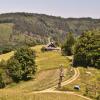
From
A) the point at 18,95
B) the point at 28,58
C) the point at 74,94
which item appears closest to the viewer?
the point at 18,95

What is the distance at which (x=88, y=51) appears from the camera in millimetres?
122562

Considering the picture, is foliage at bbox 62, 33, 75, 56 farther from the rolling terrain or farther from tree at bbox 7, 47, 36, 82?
tree at bbox 7, 47, 36, 82

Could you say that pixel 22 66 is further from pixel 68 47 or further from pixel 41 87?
pixel 68 47

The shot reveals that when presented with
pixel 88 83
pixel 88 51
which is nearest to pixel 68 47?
pixel 88 51

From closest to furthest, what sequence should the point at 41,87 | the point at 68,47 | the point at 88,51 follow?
1. the point at 41,87
2. the point at 88,51
3. the point at 68,47

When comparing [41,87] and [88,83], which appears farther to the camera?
[88,83]

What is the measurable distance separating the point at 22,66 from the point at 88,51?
28912 millimetres

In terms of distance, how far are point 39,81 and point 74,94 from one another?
2298 cm

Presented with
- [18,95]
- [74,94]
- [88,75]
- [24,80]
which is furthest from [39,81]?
[18,95]

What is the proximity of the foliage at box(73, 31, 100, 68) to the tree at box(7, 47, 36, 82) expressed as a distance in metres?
21.6

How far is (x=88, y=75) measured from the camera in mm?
99312

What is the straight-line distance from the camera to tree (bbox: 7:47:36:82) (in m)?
103

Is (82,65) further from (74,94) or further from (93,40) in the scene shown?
(74,94)

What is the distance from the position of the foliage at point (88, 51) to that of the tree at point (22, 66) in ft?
70.8
